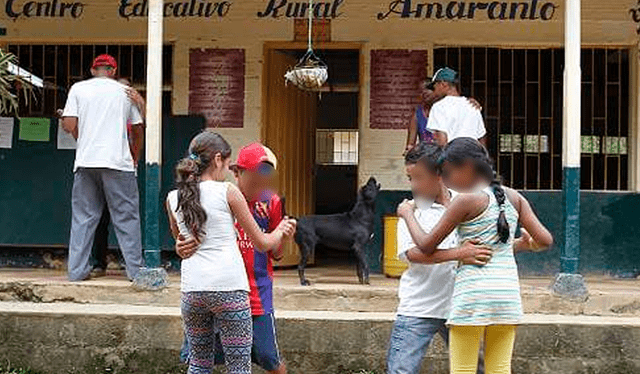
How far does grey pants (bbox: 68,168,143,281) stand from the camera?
7660mm

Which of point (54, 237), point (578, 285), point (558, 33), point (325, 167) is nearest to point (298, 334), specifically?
point (578, 285)

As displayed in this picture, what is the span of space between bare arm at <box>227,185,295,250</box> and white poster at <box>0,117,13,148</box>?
534cm

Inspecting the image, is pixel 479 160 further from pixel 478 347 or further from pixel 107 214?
pixel 107 214

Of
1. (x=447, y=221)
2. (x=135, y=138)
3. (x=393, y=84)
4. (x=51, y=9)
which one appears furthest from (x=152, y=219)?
(x=447, y=221)

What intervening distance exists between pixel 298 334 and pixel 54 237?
3522 millimetres

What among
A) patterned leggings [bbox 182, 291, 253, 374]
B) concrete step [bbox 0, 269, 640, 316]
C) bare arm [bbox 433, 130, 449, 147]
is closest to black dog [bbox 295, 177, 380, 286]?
concrete step [bbox 0, 269, 640, 316]

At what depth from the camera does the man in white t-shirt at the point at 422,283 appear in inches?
185

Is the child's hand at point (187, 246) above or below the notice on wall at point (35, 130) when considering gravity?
below

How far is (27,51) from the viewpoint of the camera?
31.3 ft

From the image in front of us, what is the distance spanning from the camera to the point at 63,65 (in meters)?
9.52

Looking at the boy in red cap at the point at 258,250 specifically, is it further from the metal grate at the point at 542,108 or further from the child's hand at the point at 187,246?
the metal grate at the point at 542,108

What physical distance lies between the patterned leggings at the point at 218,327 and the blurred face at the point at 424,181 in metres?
1.02

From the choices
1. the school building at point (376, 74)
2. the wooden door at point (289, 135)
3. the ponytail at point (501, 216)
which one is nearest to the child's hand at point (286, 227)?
the ponytail at point (501, 216)

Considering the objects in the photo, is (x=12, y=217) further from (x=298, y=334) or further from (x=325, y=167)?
(x=325, y=167)
